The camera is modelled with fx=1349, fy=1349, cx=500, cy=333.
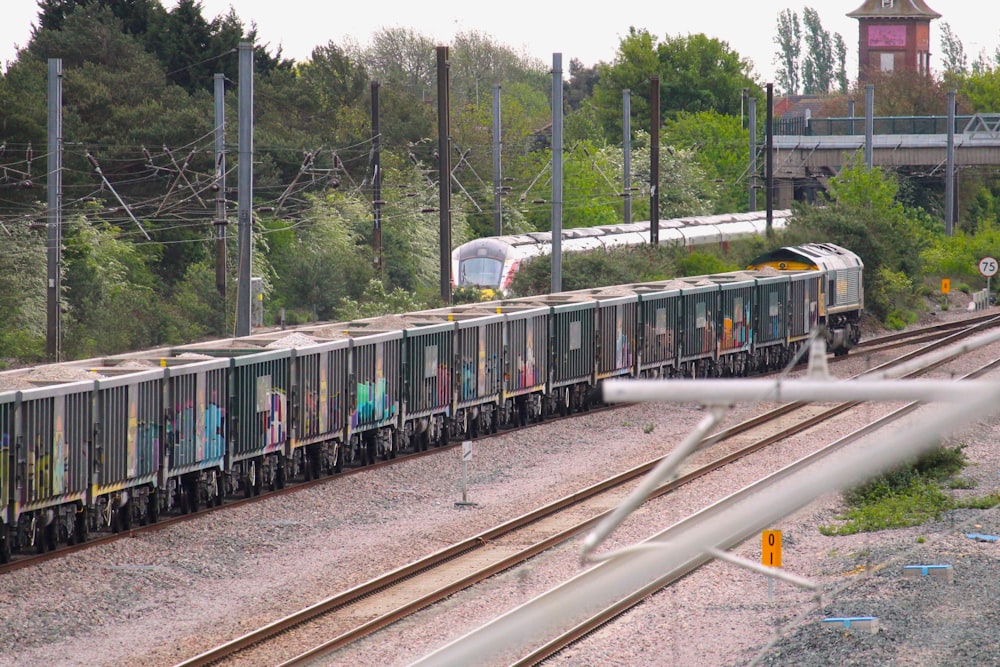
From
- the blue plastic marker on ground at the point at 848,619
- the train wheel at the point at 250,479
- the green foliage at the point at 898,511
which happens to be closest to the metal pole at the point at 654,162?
the train wheel at the point at 250,479

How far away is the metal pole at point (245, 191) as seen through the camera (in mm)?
25688

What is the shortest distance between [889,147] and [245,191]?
60897 millimetres

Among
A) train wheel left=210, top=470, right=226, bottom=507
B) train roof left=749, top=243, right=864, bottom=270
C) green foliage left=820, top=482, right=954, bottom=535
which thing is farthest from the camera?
train roof left=749, top=243, right=864, bottom=270

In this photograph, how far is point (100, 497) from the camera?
1789 centimetres

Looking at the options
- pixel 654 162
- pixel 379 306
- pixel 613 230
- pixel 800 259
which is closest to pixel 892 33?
pixel 613 230

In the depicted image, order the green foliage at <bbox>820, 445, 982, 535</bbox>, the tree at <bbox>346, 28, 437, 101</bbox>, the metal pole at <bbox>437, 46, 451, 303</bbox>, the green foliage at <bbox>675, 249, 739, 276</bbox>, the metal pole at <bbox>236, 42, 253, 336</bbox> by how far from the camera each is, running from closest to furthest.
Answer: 1. the green foliage at <bbox>820, 445, 982, 535</bbox>
2. the metal pole at <bbox>236, 42, 253, 336</bbox>
3. the metal pole at <bbox>437, 46, 451, 303</bbox>
4. the green foliage at <bbox>675, 249, 739, 276</bbox>
5. the tree at <bbox>346, 28, 437, 101</bbox>

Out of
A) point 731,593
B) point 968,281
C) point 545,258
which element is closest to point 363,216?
point 545,258

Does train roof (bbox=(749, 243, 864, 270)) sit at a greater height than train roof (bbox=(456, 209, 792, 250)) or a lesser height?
lesser

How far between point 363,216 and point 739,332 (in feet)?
82.8

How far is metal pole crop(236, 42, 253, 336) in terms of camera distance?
25.7 metres

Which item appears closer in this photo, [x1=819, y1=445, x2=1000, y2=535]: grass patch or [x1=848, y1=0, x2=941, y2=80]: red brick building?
[x1=819, y1=445, x2=1000, y2=535]: grass patch

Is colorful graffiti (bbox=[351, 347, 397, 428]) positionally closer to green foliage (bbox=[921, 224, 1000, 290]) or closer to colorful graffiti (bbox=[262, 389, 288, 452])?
colorful graffiti (bbox=[262, 389, 288, 452])

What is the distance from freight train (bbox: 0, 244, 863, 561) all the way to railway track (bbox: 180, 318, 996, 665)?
176 inches

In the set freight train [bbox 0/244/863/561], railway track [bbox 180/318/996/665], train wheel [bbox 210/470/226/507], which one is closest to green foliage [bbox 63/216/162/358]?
freight train [bbox 0/244/863/561]
